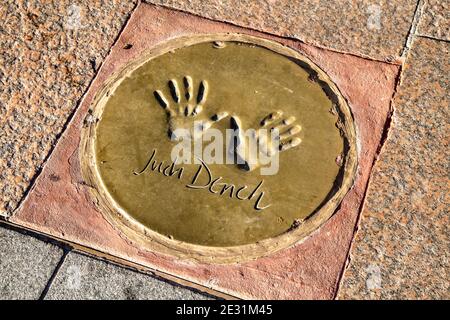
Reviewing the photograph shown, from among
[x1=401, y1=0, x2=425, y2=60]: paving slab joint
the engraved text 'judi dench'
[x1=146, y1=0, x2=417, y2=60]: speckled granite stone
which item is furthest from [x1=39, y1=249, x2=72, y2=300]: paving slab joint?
[x1=401, y1=0, x2=425, y2=60]: paving slab joint

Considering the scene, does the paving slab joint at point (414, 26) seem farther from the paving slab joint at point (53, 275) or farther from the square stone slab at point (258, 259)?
the paving slab joint at point (53, 275)

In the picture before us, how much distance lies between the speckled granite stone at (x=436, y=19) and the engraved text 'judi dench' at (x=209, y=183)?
1211mm

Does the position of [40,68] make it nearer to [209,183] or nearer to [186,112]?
[186,112]

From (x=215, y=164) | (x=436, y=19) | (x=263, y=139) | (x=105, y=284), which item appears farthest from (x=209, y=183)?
(x=436, y=19)

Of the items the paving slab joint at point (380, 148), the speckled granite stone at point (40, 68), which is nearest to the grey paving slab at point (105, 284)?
the speckled granite stone at point (40, 68)

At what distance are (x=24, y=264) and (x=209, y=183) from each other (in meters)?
0.85

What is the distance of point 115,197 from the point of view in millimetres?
2389

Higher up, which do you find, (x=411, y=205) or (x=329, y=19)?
(x=329, y=19)

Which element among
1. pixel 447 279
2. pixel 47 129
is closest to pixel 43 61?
pixel 47 129

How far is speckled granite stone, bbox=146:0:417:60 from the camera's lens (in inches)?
107

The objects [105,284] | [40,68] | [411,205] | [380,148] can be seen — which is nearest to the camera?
[105,284]

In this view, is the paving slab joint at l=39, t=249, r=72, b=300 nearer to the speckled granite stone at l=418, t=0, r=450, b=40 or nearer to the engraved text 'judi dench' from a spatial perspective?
the engraved text 'judi dench'

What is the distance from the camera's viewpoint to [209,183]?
2375 mm

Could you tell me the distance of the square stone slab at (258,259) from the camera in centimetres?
224
